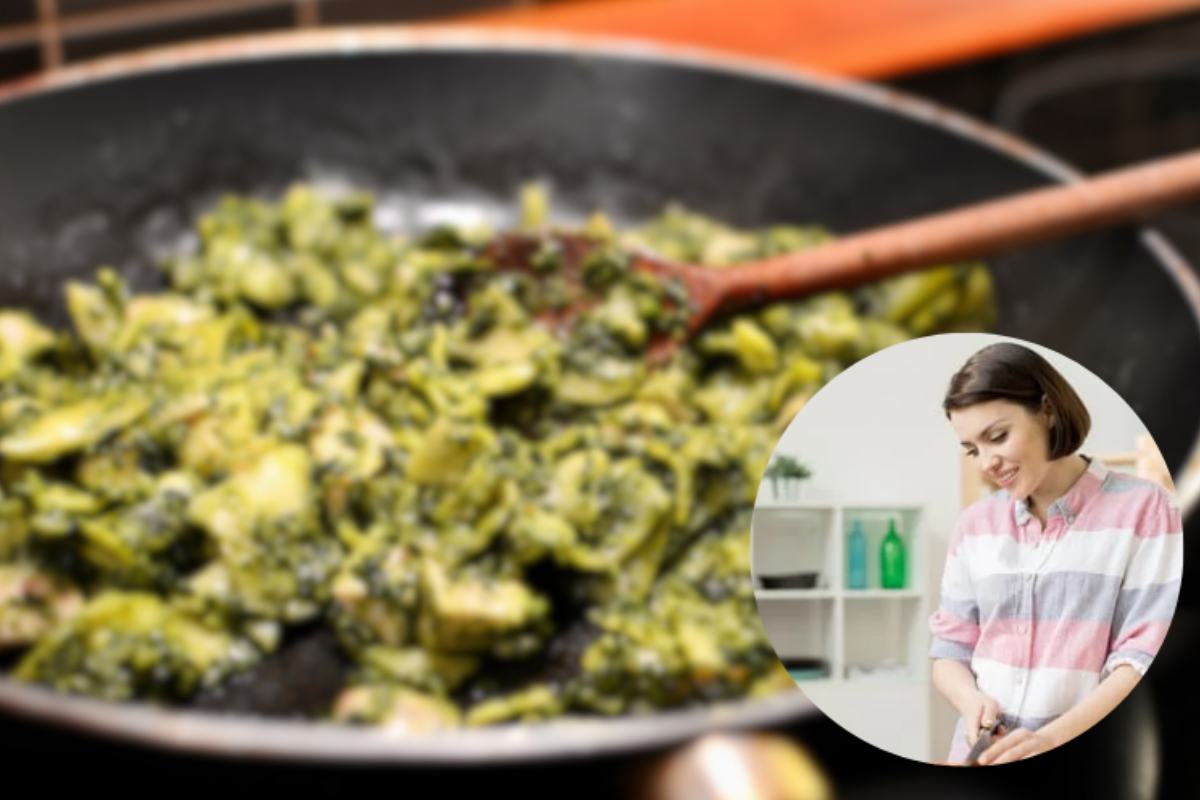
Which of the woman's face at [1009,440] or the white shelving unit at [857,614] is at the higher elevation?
the woman's face at [1009,440]

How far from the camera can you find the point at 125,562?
3.12 feet

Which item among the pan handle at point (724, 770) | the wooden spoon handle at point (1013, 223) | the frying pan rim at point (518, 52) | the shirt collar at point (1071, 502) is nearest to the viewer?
the shirt collar at point (1071, 502)

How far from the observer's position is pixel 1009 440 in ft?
1.37

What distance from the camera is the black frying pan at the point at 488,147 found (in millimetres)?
1260

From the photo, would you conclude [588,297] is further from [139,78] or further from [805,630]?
[805,630]

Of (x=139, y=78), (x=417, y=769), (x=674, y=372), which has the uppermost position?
(x=139, y=78)

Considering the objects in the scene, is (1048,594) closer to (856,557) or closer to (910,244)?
(856,557)

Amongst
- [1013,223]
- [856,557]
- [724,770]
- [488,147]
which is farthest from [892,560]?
[488,147]

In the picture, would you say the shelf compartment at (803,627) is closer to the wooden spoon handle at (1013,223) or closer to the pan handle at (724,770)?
the pan handle at (724,770)

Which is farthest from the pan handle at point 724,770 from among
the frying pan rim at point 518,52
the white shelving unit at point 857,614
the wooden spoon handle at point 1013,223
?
Answer: the frying pan rim at point 518,52

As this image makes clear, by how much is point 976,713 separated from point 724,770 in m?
0.20

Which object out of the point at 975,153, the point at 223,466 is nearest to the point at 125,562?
the point at 223,466

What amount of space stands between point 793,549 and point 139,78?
1.18 meters

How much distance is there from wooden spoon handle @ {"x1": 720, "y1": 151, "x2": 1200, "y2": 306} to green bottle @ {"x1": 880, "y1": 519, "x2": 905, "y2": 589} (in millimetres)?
628
